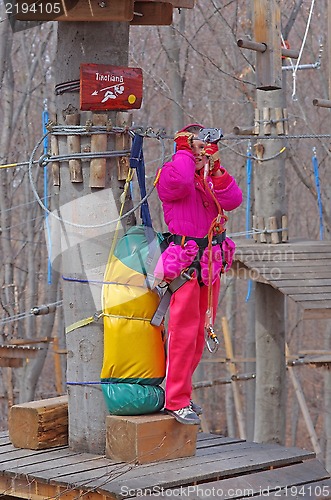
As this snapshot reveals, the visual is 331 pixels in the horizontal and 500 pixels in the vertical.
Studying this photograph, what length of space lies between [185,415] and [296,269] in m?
2.87

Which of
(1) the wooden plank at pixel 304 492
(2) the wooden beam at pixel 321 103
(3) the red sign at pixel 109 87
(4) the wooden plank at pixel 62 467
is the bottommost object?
(1) the wooden plank at pixel 304 492

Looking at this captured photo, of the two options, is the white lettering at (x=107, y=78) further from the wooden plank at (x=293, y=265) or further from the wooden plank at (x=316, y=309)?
the wooden plank at (x=293, y=265)

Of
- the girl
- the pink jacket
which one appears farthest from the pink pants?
the pink jacket

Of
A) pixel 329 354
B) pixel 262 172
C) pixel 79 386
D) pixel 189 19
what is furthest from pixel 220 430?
pixel 79 386

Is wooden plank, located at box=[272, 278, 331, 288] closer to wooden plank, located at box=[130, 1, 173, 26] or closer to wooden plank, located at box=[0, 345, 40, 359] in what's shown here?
wooden plank, located at box=[130, 1, 173, 26]

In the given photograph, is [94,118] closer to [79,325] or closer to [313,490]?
[79,325]

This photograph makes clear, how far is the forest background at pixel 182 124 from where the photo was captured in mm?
12766

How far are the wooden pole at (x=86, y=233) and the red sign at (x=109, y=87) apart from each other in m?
0.10

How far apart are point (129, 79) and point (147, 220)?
2.81ft

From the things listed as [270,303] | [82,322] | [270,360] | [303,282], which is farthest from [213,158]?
[270,360]

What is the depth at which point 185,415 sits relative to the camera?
5602 millimetres

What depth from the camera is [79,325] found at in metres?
5.77

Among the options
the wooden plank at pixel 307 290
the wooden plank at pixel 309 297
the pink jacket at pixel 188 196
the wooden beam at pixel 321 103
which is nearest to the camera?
the pink jacket at pixel 188 196

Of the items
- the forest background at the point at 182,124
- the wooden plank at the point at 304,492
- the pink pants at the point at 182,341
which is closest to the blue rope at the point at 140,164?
the pink pants at the point at 182,341
